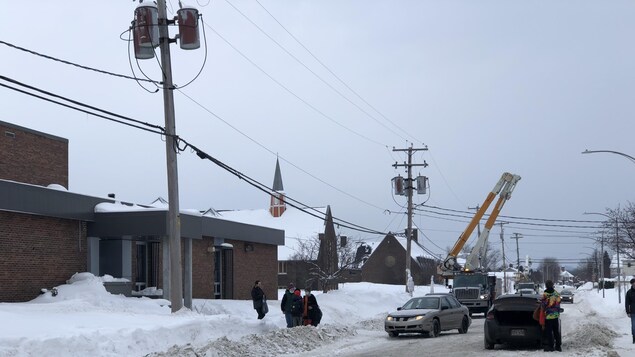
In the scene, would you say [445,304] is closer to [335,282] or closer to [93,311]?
[93,311]

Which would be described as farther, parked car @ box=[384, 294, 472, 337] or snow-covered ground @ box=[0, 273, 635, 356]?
parked car @ box=[384, 294, 472, 337]

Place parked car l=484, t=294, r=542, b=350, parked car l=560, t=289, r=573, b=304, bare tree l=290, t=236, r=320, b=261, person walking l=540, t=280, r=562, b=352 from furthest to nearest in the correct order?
1. bare tree l=290, t=236, r=320, b=261
2. parked car l=560, t=289, r=573, b=304
3. parked car l=484, t=294, r=542, b=350
4. person walking l=540, t=280, r=562, b=352

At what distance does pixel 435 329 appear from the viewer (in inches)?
1013

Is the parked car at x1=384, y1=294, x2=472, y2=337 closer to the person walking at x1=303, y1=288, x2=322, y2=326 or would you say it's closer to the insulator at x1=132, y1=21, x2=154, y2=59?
the person walking at x1=303, y1=288, x2=322, y2=326

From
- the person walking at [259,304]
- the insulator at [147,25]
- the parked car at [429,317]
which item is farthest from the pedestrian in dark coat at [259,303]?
the insulator at [147,25]

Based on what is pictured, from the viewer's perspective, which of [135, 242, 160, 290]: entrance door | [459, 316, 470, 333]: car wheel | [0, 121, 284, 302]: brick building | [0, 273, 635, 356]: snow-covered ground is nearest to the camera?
[0, 273, 635, 356]: snow-covered ground

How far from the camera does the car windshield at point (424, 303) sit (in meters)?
26.4

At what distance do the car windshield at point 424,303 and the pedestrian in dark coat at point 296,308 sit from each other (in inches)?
147

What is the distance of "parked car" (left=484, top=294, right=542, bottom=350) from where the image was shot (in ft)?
65.4

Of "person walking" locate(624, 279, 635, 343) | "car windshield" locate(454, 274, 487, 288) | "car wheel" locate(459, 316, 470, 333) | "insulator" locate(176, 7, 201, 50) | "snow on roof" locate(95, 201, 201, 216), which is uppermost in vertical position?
"insulator" locate(176, 7, 201, 50)

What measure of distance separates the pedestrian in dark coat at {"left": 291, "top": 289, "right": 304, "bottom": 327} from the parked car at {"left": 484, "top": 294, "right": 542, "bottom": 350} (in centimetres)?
660

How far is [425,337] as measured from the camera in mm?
25422

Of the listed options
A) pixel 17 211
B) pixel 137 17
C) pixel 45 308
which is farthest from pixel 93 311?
pixel 137 17

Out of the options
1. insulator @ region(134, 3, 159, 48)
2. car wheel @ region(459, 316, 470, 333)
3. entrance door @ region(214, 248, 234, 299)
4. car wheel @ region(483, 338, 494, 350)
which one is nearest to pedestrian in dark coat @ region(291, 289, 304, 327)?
car wheel @ region(459, 316, 470, 333)
